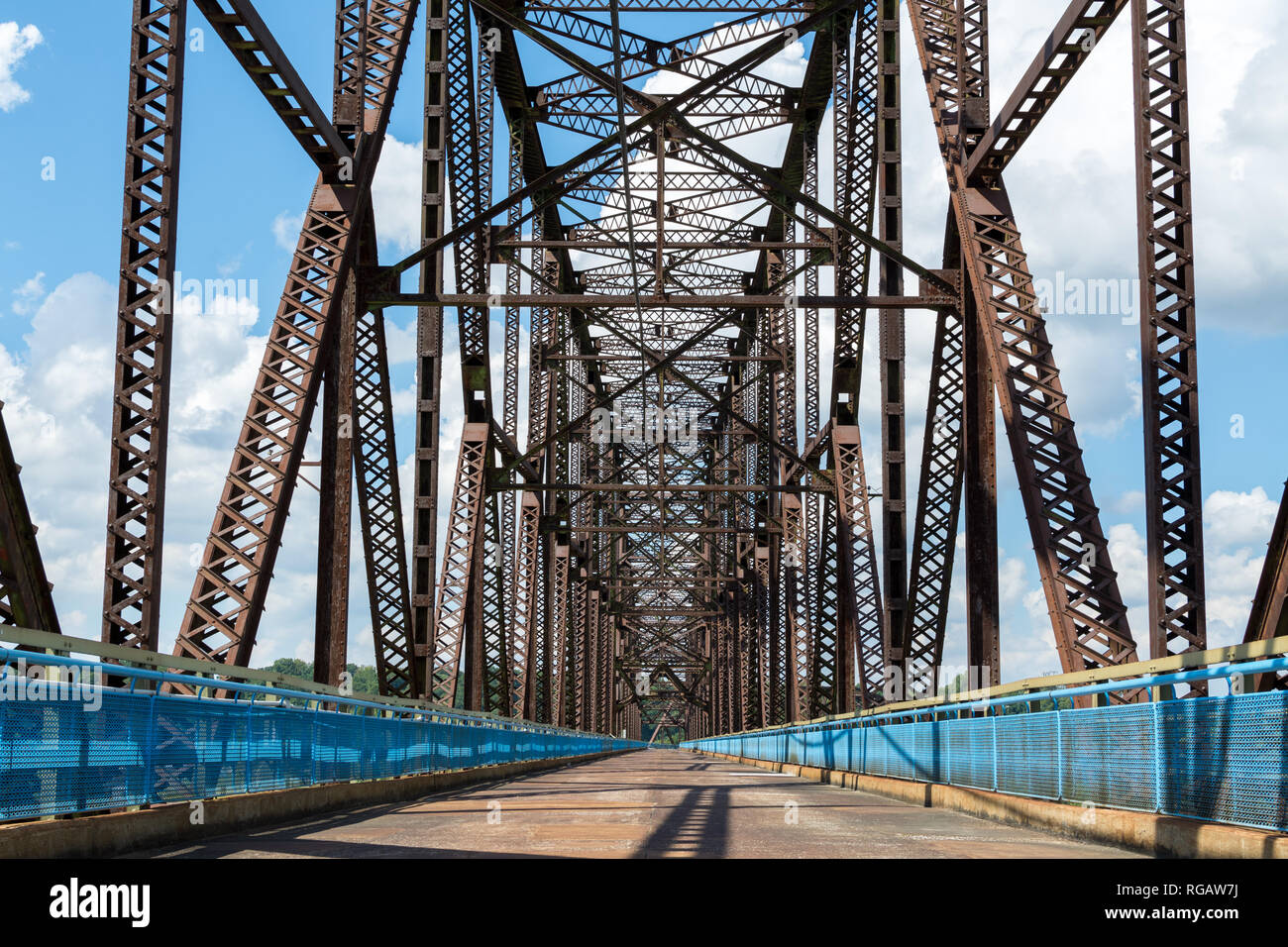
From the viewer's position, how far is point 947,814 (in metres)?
14.4

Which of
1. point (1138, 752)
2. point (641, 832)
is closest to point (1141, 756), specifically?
point (1138, 752)

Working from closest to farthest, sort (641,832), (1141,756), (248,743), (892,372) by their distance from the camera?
(1141,756), (641,832), (248,743), (892,372)

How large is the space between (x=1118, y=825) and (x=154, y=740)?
652cm

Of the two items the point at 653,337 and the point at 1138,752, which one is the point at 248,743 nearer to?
the point at 1138,752

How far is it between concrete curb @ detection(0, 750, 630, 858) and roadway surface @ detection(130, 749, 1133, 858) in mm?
184

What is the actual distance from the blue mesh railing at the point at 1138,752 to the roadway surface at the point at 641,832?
449mm

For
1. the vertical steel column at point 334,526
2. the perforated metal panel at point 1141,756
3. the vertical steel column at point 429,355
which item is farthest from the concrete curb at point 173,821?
the vertical steel column at point 429,355

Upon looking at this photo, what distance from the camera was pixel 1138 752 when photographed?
9688 millimetres

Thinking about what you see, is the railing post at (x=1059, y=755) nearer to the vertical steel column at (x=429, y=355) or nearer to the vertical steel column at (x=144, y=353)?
the vertical steel column at (x=144, y=353)

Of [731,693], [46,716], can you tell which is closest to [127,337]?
[46,716]

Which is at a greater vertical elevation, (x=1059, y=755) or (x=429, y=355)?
(x=429, y=355)

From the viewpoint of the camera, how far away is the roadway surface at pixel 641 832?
9.33m

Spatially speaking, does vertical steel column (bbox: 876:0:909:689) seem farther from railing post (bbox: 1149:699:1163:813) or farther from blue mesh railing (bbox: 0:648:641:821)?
railing post (bbox: 1149:699:1163:813)

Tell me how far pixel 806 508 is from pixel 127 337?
29146mm
